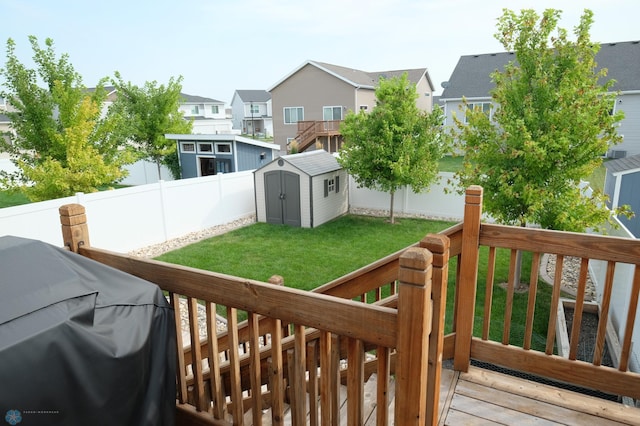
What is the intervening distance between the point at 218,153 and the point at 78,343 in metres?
16.2

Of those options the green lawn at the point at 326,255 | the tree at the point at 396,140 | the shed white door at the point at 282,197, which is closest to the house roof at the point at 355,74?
the tree at the point at 396,140

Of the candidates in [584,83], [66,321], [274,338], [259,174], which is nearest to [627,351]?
[274,338]

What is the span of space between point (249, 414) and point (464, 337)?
4.93 ft

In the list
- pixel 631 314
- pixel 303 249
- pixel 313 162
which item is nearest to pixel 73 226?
pixel 631 314

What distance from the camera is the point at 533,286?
100 inches

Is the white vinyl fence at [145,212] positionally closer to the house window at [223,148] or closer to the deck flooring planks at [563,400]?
the house window at [223,148]

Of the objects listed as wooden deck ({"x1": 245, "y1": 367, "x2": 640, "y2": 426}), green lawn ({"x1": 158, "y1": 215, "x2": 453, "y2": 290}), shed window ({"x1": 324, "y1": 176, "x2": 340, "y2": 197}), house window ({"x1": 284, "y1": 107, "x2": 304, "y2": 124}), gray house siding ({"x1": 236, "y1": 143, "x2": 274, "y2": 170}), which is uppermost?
house window ({"x1": 284, "y1": 107, "x2": 304, "y2": 124})

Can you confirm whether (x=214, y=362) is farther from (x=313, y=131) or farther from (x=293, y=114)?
(x=293, y=114)

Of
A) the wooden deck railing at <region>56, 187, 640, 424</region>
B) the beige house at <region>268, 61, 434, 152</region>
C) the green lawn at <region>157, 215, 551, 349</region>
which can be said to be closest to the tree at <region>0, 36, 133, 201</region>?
the green lawn at <region>157, 215, 551, 349</region>

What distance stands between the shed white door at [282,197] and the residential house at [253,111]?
36565 mm

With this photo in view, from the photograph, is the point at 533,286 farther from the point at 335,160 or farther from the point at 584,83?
the point at 335,160

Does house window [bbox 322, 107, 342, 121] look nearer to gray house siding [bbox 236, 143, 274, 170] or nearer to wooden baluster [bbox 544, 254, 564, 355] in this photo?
gray house siding [bbox 236, 143, 274, 170]

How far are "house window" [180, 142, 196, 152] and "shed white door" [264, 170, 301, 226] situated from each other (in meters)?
6.53

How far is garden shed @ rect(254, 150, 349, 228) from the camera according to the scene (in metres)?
12.1
